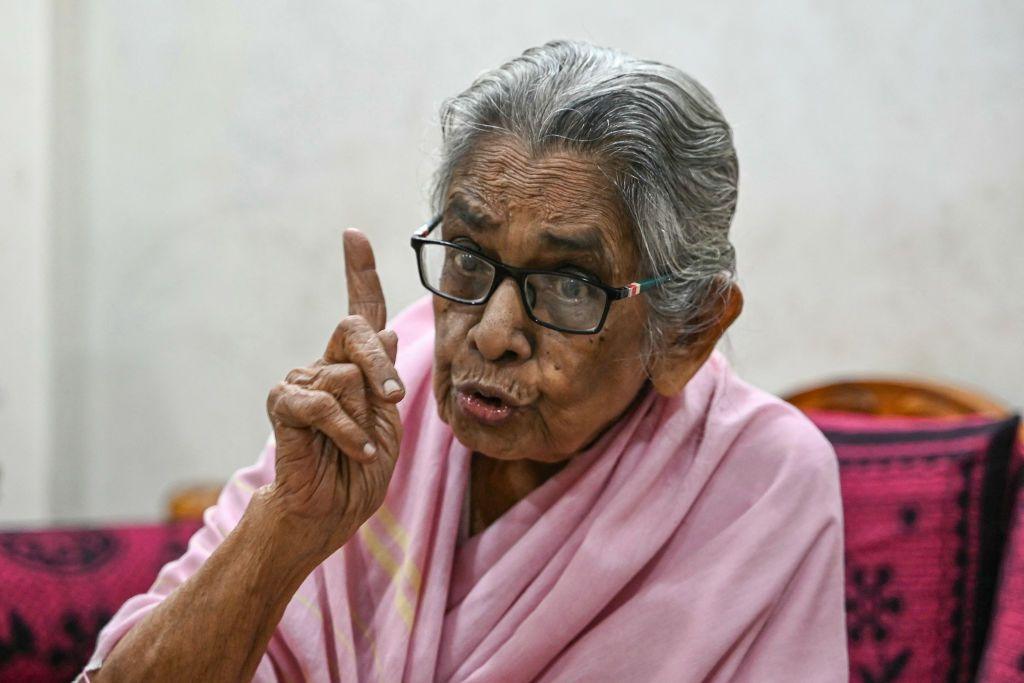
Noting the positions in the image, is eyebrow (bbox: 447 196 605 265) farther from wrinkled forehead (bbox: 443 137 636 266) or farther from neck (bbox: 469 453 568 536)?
neck (bbox: 469 453 568 536)

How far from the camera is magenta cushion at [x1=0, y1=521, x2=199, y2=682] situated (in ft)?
6.76

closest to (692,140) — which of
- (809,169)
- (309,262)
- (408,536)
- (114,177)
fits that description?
(408,536)

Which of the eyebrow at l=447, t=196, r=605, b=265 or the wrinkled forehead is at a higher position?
the wrinkled forehead

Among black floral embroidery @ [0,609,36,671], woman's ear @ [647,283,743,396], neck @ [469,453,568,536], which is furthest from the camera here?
black floral embroidery @ [0,609,36,671]

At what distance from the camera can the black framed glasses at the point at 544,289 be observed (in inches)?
60.2

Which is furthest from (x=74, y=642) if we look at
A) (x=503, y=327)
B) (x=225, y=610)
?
(x=503, y=327)

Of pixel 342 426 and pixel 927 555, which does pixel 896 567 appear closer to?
pixel 927 555

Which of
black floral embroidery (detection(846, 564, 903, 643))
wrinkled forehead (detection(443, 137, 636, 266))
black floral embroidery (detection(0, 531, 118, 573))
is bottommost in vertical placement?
black floral embroidery (detection(0, 531, 118, 573))

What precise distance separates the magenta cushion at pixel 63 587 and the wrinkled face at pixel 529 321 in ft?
3.14

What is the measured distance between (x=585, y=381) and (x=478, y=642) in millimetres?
431

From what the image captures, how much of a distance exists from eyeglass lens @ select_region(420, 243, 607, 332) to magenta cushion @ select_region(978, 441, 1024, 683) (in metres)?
1.01

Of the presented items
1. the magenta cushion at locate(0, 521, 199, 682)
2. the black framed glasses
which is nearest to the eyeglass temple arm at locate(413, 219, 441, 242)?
the black framed glasses

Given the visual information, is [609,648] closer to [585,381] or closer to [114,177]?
[585,381]

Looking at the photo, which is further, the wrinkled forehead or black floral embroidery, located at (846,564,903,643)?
black floral embroidery, located at (846,564,903,643)
